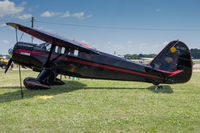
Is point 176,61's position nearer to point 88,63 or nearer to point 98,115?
point 88,63

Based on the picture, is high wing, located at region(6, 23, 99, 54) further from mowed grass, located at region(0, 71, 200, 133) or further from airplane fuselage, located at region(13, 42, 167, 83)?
mowed grass, located at region(0, 71, 200, 133)

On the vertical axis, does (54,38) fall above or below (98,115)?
above

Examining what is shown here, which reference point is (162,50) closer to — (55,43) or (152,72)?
(152,72)

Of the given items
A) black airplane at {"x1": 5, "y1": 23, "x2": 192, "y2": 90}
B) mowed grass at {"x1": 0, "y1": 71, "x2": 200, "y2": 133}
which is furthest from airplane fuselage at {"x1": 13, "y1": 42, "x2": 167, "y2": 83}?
mowed grass at {"x1": 0, "y1": 71, "x2": 200, "y2": 133}

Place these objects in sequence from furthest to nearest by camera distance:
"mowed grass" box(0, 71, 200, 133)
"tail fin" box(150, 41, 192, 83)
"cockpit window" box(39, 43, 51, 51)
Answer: "cockpit window" box(39, 43, 51, 51) → "tail fin" box(150, 41, 192, 83) → "mowed grass" box(0, 71, 200, 133)

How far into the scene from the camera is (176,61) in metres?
8.65

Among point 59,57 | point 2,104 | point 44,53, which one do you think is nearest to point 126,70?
point 59,57

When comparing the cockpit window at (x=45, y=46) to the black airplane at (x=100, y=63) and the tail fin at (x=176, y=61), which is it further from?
the tail fin at (x=176, y=61)

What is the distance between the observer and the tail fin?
27.8ft

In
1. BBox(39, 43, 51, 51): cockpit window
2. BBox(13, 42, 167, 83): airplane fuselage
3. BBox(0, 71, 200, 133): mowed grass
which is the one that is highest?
BBox(39, 43, 51, 51): cockpit window

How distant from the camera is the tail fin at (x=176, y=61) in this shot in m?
8.48

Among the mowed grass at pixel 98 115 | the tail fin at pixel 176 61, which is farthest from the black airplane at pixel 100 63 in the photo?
the mowed grass at pixel 98 115

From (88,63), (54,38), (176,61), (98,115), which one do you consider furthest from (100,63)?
(98,115)

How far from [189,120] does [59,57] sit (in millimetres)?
6449
